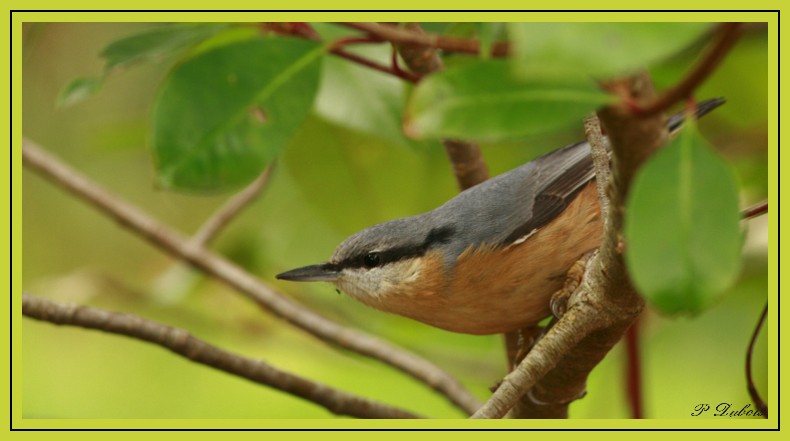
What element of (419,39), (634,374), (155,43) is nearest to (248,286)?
(155,43)

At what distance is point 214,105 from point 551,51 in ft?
2.06

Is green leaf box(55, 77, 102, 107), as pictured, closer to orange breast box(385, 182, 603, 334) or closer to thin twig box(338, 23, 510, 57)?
Result: thin twig box(338, 23, 510, 57)

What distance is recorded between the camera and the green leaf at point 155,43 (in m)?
1.32

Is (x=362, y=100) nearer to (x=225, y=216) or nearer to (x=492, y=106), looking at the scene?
(x=225, y=216)

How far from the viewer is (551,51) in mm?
665

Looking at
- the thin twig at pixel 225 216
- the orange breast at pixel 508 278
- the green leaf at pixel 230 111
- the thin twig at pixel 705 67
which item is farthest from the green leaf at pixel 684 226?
the thin twig at pixel 225 216

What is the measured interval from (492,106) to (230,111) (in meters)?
0.52

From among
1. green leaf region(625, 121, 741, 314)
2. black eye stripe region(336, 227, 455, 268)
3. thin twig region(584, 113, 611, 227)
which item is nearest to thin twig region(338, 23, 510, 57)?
thin twig region(584, 113, 611, 227)

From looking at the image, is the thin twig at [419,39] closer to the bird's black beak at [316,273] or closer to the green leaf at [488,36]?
the green leaf at [488,36]

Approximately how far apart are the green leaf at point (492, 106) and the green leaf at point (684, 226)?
9 cm

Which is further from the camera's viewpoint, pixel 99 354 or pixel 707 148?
pixel 99 354

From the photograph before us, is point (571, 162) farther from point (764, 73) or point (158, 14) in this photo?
point (158, 14)

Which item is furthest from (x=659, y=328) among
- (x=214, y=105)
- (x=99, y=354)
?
(x=99, y=354)

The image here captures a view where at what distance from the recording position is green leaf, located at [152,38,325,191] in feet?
3.76
